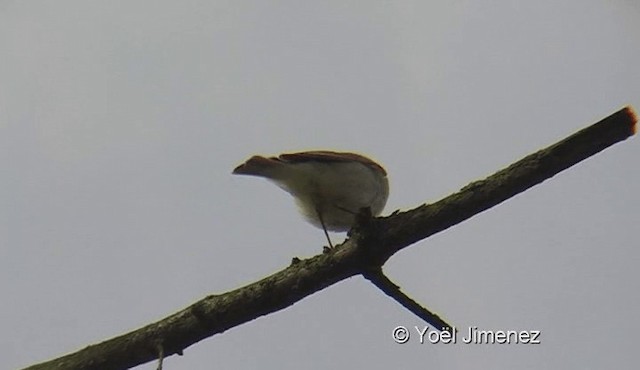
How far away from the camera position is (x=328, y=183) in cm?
452

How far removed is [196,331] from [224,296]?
17cm

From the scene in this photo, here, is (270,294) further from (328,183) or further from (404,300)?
(328,183)

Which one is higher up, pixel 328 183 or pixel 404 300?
pixel 328 183

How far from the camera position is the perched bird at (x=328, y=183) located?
4383 mm

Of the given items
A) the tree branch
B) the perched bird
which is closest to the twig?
the tree branch

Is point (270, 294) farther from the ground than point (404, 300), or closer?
farther from the ground

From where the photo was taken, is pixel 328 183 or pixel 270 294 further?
pixel 328 183

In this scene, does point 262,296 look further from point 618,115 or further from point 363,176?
point 363,176

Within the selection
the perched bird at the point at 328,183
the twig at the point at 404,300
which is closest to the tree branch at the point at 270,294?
the twig at the point at 404,300

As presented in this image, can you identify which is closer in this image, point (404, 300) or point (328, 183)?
point (404, 300)

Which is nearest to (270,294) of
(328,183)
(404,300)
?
(404,300)

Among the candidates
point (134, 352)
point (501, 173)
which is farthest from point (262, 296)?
point (501, 173)

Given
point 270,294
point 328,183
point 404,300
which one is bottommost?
point 404,300

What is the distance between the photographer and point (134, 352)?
9.90 feet
